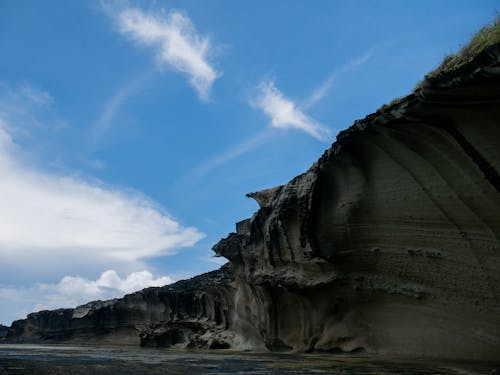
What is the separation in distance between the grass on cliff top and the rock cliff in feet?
2.29

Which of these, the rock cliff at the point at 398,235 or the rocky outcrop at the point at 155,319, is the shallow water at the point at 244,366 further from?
the rocky outcrop at the point at 155,319

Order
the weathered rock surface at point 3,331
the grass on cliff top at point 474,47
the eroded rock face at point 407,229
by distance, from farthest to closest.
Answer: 1. the weathered rock surface at point 3,331
2. the eroded rock face at point 407,229
3. the grass on cliff top at point 474,47

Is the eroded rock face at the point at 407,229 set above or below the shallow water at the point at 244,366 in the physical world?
above

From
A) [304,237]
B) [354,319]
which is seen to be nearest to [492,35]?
[304,237]

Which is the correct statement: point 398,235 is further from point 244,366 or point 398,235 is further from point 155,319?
point 155,319

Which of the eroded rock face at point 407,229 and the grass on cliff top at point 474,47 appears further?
the eroded rock face at point 407,229

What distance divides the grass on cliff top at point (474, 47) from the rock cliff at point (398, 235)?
2.29ft

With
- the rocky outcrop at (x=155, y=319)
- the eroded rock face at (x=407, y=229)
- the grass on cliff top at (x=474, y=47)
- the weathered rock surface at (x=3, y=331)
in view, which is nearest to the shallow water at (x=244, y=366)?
the eroded rock face at (x=407, y=229)

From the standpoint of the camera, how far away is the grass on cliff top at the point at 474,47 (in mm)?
8883

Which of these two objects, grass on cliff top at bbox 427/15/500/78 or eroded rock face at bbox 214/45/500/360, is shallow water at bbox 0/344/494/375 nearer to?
eroded rock face at bbox 214/45/500/360

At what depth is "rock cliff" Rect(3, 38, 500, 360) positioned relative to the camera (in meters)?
10.2

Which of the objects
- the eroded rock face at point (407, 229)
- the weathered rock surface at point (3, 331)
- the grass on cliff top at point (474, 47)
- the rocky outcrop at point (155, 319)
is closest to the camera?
the grass on cliff top at point (474, 47)

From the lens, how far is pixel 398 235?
13.3 meters

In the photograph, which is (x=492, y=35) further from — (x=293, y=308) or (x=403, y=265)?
(x=293, y=308)
